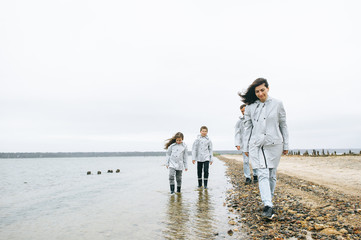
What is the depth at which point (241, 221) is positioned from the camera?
5.00 m

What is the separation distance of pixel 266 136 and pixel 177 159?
16.0ft

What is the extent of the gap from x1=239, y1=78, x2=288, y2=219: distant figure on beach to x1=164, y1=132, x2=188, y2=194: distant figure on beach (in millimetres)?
4403

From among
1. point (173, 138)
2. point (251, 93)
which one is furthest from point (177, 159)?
point (251, 93)

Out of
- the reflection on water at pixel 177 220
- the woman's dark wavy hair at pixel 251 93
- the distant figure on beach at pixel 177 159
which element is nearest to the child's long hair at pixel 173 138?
the distant figure on beach at pixel 177 159

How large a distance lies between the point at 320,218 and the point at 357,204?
5.58ft

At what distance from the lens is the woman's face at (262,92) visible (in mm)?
5121

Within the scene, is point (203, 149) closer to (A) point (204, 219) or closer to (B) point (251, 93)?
(A) point (204, 219)

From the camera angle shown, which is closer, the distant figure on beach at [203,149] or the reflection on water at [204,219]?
the reflection on water at [204,219]

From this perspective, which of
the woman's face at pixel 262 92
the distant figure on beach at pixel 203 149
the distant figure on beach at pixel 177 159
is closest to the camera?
the woman's face at pixel 262 92

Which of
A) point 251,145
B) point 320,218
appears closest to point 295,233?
point 320,218

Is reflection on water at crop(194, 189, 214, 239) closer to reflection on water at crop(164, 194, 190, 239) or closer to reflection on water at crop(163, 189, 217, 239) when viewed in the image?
reflection on water at crop(163, 189, 217, 239)

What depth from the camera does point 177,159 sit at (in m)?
9.34

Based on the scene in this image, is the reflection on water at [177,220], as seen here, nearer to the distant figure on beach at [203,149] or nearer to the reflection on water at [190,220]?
the reflection on water at [190,220]

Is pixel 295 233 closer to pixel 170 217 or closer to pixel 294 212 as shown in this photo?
pixel 294 212
